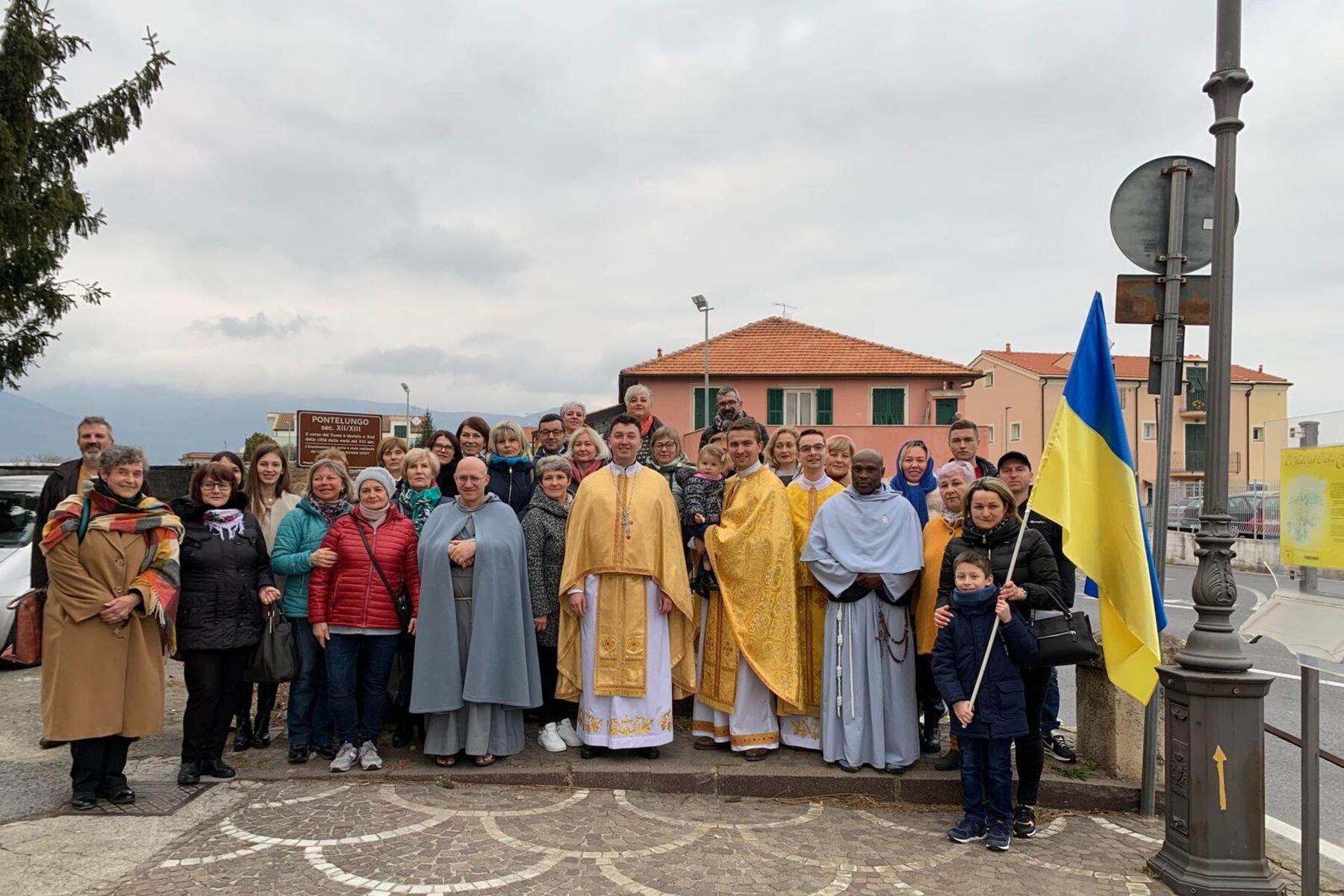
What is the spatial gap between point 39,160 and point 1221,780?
15982 mm

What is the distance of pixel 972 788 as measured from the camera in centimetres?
433

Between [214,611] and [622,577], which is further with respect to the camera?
[622,577]

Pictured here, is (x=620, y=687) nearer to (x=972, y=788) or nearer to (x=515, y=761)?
(x=515, y=761)

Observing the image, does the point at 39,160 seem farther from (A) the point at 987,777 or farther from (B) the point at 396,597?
(A) the point at 987,777

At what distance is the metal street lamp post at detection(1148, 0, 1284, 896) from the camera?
3.71 m

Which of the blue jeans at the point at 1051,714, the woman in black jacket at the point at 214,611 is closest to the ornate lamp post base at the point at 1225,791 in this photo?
the blue jeans at the point at 1051,714

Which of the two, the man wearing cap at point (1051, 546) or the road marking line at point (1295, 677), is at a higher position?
the man wearing cap at point (1051, 546)

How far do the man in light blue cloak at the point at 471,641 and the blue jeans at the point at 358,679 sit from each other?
0.22 metres

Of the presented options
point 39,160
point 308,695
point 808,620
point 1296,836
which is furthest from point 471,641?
point 39,160

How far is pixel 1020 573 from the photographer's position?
4473mm

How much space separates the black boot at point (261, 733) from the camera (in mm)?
5578

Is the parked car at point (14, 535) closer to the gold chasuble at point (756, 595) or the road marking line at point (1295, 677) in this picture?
the gold chasuble at point (756, 595)

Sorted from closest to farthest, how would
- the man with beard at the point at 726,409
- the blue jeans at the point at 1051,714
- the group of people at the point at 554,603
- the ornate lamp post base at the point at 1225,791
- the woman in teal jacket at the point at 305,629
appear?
the ornate lamp post base at the point at 1225,791
the group of people at the point at 554,603
the woman in teal jacket at the point at 305,629
the blue jeans at the point at 1051,714
the man with beard at the point at 726,409

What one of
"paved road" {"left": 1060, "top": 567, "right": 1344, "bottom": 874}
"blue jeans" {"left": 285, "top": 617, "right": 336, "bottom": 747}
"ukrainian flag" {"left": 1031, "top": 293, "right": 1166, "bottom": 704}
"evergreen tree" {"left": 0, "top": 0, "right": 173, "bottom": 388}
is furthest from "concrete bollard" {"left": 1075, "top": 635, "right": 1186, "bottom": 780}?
"evergreen tree" {"left": 0, "top": 0, "right": 173, "bottom": 388}
